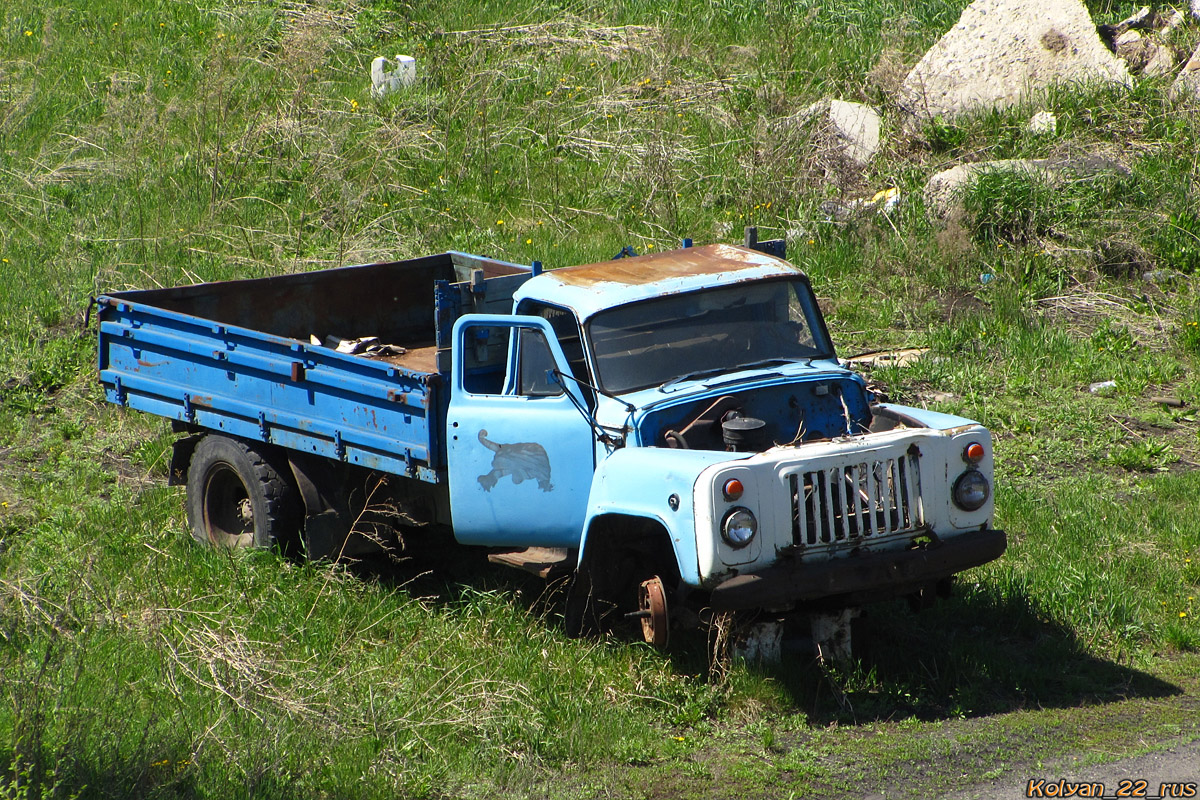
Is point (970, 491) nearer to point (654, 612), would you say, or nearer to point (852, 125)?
point (654, 612)

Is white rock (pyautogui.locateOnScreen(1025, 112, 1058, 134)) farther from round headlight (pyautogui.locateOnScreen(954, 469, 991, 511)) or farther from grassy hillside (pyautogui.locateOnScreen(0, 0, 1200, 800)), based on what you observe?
round headlight (pyautogui.locateOnScreen(954, 469, 991, 511))

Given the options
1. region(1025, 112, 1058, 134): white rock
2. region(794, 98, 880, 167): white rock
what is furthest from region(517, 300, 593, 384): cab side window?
region(1025, 112, 1058, 134): white rock

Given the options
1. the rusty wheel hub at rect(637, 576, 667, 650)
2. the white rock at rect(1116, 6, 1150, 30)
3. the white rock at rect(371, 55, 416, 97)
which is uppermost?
the white rock at rect(1116, 6, 1150, 30)

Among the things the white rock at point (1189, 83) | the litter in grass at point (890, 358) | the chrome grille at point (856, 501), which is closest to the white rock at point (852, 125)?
the white rock at point (1189, 83)

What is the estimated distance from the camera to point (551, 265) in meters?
11.6

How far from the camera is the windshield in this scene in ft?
18.8

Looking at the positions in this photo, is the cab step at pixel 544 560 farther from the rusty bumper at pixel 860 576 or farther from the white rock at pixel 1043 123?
the white rock at pixel 1043 123

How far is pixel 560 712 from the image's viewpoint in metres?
5.18

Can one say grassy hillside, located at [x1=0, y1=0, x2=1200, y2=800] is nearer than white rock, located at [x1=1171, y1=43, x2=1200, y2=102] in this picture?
Yes

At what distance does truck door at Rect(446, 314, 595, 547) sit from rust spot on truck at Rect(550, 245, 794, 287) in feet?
1.30

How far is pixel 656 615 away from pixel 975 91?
32.3ft

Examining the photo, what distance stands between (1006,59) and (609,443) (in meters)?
9.76

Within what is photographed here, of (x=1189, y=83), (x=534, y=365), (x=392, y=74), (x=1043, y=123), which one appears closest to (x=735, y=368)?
(x=534, y=365)

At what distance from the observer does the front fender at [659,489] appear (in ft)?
16.3
